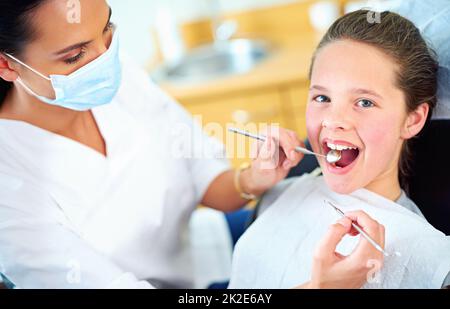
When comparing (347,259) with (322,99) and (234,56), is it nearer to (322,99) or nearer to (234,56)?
(322,99)

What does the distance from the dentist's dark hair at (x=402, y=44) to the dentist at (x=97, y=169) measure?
18cm

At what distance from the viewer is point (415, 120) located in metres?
0.74

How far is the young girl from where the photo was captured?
2.19ft

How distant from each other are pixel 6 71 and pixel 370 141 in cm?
50

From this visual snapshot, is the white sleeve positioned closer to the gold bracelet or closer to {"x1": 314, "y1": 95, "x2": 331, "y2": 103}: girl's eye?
the gold bracelet

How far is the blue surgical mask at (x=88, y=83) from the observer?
712 millimetres

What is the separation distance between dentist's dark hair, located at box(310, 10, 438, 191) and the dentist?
7.0 inches

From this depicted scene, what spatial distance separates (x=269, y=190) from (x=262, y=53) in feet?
1.70

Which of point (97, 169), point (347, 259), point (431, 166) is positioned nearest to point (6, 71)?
point (97, 169)

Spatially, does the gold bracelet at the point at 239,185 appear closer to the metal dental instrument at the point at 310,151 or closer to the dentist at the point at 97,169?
the dentist at the point at 97,169

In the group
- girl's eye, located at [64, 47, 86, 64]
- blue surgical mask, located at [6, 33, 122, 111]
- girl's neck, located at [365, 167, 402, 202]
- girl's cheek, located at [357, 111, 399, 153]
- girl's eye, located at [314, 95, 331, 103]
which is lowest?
girl's neck, located at [365, 167, 402, 202]

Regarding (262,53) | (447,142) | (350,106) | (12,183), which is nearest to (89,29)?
(12,183)

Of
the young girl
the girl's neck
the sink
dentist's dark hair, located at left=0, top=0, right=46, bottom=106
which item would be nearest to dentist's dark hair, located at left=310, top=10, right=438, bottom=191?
the young girl

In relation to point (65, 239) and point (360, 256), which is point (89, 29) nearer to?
point (65, 239)
